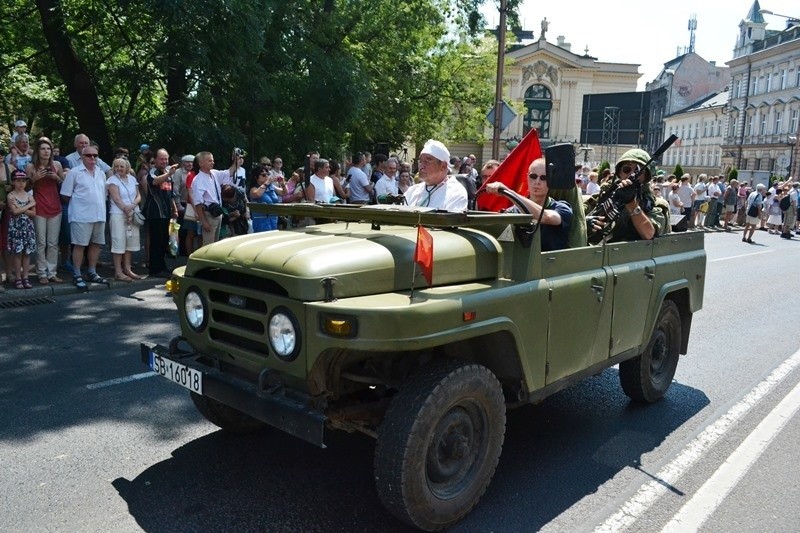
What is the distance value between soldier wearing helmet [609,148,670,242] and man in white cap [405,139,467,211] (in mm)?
1235

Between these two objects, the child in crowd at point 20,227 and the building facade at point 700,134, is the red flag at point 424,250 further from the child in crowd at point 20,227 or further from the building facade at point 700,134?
the building facade at point 700,134

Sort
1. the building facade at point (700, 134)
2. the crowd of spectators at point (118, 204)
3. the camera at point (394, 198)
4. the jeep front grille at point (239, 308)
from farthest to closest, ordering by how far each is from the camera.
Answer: the building facade at point (700, 134) < the crowd of spectators at point (118, 204) < the camera at point (394, 198) < the jeep front grille at point (239, 308)

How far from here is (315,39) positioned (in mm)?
20734

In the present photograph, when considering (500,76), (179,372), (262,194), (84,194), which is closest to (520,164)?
(179,372)

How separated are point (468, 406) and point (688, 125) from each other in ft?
311

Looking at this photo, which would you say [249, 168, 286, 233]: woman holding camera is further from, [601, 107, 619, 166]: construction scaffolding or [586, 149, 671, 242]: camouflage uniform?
[601, 107, 619, 166]: construction scaffolding

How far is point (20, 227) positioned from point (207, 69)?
6.65 meters

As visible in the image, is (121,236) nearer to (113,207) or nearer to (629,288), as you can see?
(113,207)

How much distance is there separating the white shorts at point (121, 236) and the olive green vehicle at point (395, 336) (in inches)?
253

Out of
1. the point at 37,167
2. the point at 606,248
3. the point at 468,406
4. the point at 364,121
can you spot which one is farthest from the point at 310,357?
the point at 364,121

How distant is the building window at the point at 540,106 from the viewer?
78.8 metres

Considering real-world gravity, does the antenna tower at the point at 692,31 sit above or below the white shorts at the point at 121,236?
above

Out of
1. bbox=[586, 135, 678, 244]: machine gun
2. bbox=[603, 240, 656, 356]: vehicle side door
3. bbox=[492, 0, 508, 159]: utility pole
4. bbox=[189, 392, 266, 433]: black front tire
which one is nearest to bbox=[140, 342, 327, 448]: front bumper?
bbox=[189, 392, 266, 433]: black front tire

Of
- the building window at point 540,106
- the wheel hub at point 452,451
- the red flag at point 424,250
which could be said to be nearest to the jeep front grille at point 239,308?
the red flag at point 424,250
